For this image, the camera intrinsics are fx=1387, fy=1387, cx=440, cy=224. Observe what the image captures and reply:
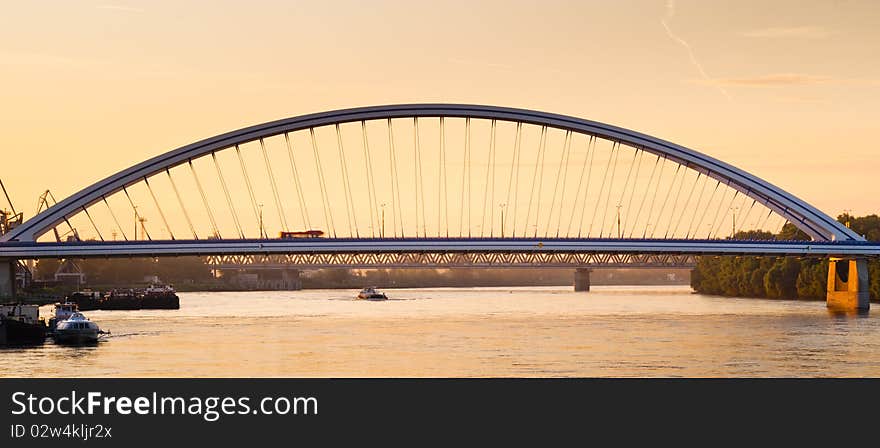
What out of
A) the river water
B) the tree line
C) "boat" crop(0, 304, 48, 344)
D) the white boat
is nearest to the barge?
the river water

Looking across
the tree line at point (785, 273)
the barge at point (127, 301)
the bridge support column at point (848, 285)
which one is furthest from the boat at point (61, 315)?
the tree line at point (785, 273)

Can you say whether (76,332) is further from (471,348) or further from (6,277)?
(6,277)

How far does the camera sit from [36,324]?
251ft

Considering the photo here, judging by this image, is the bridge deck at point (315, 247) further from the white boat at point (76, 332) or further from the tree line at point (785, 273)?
the tree line at point (785, 273)

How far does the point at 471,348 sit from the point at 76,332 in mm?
21551

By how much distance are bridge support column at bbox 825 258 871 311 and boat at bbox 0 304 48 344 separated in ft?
220

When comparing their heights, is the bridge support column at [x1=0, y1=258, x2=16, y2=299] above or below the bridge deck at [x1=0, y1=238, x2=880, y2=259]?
below

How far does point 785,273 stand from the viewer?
150 metres

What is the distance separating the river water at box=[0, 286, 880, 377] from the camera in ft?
185

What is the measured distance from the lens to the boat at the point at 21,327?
74625 mm
